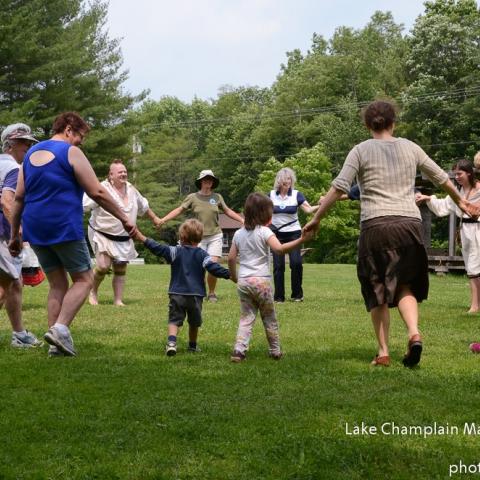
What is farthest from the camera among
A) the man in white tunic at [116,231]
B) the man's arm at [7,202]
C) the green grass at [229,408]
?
the man in white tunic at [116,231]

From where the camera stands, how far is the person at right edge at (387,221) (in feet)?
20.5

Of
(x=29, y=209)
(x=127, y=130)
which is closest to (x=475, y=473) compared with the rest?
(x=29, y=209)

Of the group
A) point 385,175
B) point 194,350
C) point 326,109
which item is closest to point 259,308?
point 194,350

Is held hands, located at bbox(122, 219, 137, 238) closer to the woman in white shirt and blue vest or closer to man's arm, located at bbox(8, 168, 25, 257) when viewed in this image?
man's arm, located at bbox(8, 168, 25, 257)

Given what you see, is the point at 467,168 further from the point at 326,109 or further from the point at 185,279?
the point at 326,109

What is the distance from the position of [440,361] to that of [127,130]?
4074 centimetres

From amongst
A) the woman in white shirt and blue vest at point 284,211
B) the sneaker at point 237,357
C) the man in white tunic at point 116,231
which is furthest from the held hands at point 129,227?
the woman in white shirt and blue vest at point 284,211

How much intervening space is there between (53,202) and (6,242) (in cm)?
104

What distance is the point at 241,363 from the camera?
654 centimetres

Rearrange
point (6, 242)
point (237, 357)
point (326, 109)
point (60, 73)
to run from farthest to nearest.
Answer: point (326, 109), point (60, 73), point (6, 242), point (237, 357)

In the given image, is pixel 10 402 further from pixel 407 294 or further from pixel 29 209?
pixel 407 294

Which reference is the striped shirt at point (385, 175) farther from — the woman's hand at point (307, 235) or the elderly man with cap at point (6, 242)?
the elderly man with cap at point (6, 242)

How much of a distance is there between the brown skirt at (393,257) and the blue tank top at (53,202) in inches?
102

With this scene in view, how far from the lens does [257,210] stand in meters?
6.88
